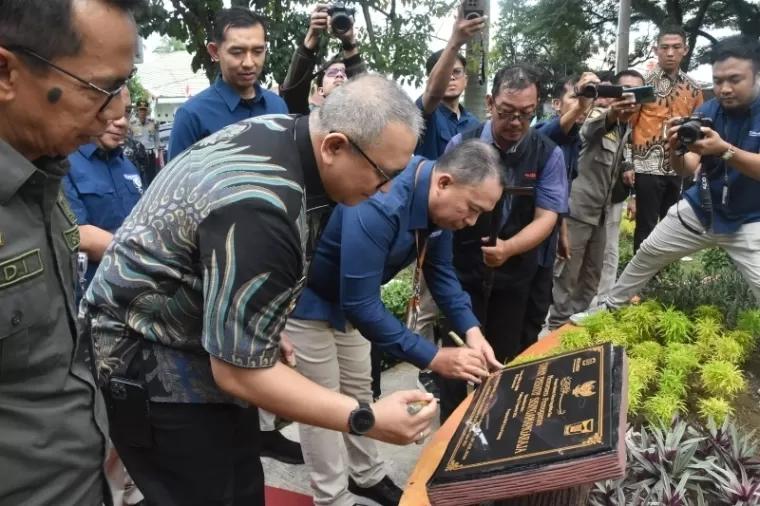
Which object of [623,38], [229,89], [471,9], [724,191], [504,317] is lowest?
[504,317]

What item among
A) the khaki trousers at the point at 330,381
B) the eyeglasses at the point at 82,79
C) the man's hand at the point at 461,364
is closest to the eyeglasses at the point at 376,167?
the eyeglasses at the point at 82,79

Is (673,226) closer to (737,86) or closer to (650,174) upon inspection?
(737,86)

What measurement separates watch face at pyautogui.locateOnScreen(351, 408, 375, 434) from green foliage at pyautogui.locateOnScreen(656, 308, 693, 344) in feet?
6.71

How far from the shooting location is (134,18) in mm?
1075

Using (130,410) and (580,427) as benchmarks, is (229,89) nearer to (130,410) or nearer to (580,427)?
(130,410)

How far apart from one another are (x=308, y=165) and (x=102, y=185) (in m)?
1.67

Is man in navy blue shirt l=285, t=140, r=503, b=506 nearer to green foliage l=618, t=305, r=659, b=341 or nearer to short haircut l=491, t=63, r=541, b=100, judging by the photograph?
short haircut l=491, t=63, r=541, b=100

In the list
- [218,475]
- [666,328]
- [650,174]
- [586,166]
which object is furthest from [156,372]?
[650,174]

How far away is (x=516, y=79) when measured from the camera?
9.32ft

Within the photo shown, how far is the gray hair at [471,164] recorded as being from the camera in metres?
1.96

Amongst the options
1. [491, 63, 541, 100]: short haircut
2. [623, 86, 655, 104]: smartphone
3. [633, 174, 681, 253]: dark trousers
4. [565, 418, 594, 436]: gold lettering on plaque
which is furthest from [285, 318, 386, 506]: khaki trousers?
[633, 174, 681, 253]: dark trousers

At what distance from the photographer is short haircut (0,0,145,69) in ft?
3.03

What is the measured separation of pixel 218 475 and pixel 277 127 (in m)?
0.88


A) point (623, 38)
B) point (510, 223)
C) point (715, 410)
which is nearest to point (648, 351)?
point (715, 410)
